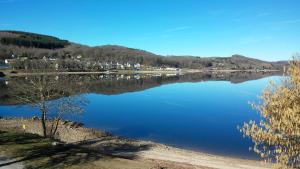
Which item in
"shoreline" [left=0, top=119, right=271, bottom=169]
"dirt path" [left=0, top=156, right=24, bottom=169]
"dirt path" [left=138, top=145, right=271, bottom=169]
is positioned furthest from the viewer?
"shoreline" [left=0, top=119, right=271, bottom=169]

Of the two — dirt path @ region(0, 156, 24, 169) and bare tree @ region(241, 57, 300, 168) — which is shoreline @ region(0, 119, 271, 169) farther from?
bare tree @ region(241, 57, 300, 168)

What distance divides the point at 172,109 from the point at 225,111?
1149 centimetres

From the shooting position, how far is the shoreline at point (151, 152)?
104ft

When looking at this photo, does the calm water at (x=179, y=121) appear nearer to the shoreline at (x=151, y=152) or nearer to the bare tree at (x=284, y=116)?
the shoreline at (x=151, y=152)

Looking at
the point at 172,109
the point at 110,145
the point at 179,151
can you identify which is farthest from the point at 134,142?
the point at 172,109

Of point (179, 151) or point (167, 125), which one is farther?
point (167, 125)

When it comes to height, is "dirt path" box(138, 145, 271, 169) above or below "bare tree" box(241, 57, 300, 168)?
below

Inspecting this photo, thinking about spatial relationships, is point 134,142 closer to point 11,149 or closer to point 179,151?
point 179,151

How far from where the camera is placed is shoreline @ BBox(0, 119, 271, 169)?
1250 inches

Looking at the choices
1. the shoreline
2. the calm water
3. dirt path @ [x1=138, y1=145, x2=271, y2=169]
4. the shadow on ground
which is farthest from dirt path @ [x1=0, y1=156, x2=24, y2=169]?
the calm water

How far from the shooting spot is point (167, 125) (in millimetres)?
55812

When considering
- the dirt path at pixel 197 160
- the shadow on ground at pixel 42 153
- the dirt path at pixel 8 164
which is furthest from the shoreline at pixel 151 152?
the dirt path at pixel 8 164

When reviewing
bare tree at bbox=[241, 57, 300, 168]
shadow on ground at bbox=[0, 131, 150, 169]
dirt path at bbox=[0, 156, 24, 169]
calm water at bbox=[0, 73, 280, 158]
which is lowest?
calm water at bbox=[0, 73, 280, 158]

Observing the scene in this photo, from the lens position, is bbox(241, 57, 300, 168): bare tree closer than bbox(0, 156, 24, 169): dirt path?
Yes
